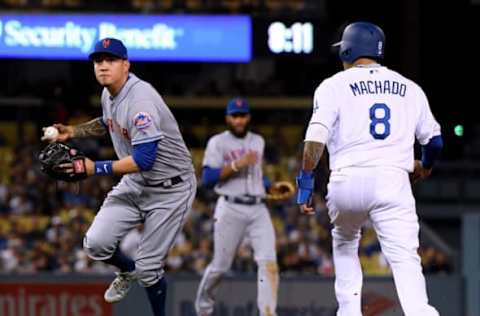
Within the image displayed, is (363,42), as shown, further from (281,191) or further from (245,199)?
(245,199)

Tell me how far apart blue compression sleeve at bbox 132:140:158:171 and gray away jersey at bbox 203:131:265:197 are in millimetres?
3018

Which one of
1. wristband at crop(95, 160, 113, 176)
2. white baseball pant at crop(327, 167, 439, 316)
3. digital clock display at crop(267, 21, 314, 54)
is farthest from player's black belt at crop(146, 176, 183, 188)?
digital clock display at crop(267, 21, 314, 54)

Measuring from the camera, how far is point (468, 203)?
21.8 m

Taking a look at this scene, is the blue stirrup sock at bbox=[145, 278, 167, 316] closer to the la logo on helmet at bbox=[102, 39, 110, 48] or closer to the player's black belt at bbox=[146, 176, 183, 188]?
the player's black belt at bbox=[146, 176, 183, 188]

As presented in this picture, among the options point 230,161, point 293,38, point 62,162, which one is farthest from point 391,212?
point 293,38

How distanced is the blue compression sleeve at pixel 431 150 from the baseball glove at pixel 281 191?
8.97 ft

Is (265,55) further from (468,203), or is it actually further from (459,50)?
(468,203)

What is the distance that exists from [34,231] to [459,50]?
6.48 meters

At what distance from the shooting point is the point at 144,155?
799 centimetres

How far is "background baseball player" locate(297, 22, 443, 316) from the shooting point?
7406 mm

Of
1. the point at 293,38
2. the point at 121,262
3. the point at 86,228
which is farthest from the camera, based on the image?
the point at 86,228

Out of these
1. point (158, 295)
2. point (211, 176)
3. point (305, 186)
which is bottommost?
point (158, 295)

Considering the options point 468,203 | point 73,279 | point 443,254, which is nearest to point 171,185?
point 73,279

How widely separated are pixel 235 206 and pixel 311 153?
3.65 meters
